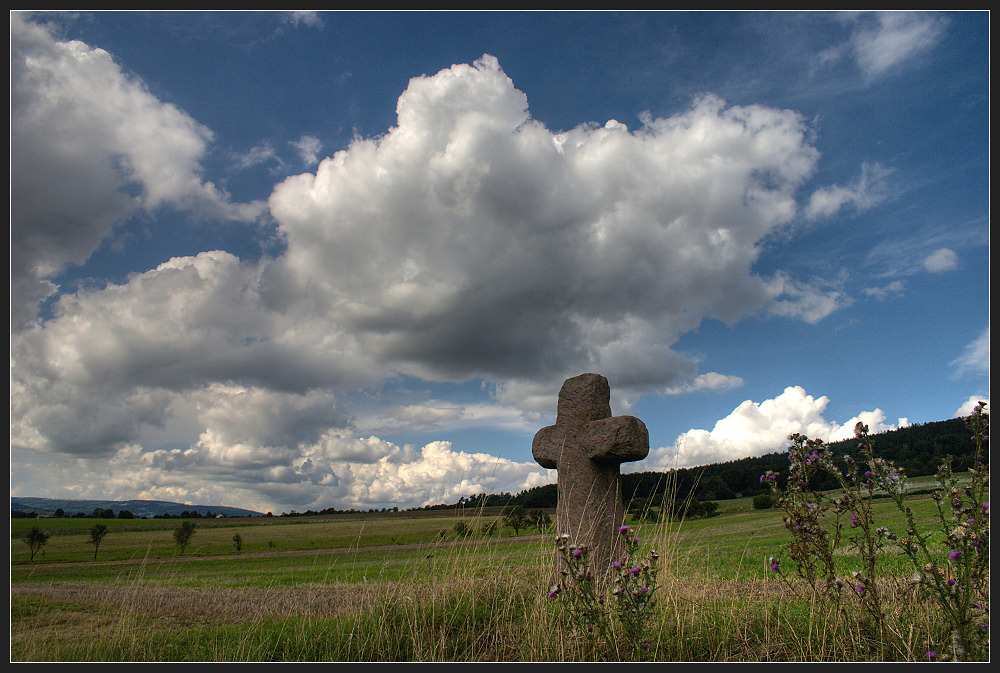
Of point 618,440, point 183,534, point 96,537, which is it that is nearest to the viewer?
point 618,440

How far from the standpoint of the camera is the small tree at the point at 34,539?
141 ft

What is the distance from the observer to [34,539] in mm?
42938

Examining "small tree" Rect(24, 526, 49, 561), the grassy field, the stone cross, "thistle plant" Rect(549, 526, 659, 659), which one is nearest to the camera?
"thistle plant" Rect(549, 526, 659, 659)

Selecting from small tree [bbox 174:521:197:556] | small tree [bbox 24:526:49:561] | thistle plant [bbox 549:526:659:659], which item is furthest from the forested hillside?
small tree [bbox 24:526:49:561]

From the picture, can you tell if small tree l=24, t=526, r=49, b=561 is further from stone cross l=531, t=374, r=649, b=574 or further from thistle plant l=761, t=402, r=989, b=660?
thistle plant l=761, t=402, r=989, b=660

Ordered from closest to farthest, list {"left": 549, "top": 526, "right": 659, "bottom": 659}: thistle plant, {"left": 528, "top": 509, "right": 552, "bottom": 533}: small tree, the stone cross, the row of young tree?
{"left": 549, "top": 526, "right": 659, "bottom": 659}: thistle plant → the stone cross → {"left": 528, "top": 509, "right": 552, "bottom": 533}: small tree → the row of young tree

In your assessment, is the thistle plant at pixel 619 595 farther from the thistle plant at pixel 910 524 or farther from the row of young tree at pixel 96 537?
the row of young tree at pixel 96 537

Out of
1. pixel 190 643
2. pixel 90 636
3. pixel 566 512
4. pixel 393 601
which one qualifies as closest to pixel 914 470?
pixel 566 512

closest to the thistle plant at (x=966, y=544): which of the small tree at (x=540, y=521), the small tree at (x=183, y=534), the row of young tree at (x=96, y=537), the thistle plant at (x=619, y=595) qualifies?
the thistle plant at (x=619, y=595)

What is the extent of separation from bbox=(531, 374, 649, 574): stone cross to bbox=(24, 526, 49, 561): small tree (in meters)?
54.3

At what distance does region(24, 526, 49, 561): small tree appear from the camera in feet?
141

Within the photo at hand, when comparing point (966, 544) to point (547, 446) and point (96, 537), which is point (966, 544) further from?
point (96, 537)

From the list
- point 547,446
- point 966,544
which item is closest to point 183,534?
point 547,446

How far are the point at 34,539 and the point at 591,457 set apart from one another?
55087 millimetres
